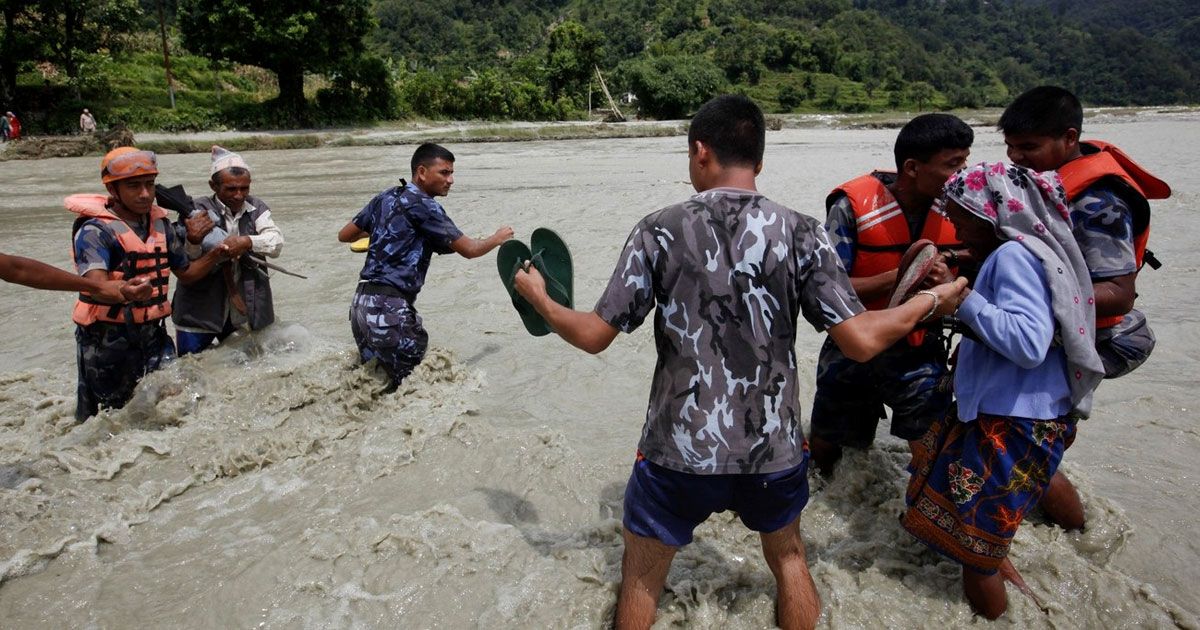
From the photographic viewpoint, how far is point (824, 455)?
3.70 metres

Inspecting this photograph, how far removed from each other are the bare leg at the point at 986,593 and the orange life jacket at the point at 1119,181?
1.04 metres

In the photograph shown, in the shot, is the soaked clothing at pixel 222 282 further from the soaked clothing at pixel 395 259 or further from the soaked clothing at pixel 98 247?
the soaked clothing at pixel 395 259

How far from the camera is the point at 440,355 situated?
5480 mm

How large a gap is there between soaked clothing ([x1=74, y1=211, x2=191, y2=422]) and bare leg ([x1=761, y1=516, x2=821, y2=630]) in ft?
12.9

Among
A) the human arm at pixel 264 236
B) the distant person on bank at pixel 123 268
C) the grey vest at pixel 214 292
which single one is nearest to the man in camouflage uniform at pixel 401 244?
the human arm at pixel 264 236

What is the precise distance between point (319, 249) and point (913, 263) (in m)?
9.05

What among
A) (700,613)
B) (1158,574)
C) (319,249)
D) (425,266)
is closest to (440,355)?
(425,266)

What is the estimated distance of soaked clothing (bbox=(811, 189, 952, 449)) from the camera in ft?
10.2

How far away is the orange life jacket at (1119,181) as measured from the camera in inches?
98.7

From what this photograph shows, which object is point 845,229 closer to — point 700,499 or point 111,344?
point 700,499

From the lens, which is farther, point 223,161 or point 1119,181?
point 223,161

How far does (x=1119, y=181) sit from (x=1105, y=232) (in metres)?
0.19

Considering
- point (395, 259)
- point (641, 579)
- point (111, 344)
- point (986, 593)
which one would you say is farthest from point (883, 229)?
point (111, 344)

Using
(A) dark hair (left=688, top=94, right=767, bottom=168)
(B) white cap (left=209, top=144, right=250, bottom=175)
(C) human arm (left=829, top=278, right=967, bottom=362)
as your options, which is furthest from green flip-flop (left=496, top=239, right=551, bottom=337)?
(B) white cap (left=209, top=144, right=250, bottom=175)
